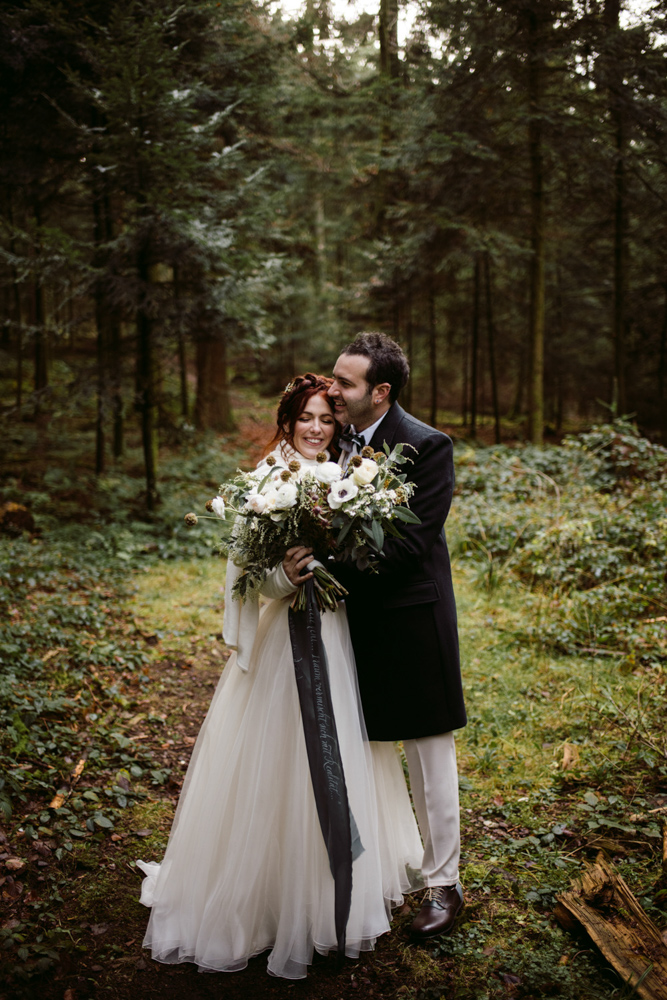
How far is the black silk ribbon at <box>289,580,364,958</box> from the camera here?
2.61 meters

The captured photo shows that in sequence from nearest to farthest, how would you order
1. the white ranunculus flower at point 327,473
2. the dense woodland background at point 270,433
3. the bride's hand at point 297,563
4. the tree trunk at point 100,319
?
the white ranunculus flower at point 327,473 → the bride's hand at point 297,563 → the dense woodland background at point 270,433 → the tree trunk at point 100,319

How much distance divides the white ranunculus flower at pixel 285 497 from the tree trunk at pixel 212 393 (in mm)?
14539

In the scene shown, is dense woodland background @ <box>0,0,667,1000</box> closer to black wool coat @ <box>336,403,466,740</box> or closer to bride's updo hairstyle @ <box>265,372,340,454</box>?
black wool coat @ <box>336,403,466,740</box>

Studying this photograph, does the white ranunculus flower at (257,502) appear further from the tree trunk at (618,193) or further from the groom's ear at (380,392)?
the tree trunk at (618,193)

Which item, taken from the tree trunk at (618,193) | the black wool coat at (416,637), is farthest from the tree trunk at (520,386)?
the black wool coat at (416,637)

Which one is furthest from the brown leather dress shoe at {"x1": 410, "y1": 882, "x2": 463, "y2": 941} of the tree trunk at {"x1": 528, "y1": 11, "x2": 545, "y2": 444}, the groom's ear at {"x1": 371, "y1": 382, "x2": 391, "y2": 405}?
the tree trunk at {"x1": 528, "y1": 11, "x2": 545, "y2": 444}

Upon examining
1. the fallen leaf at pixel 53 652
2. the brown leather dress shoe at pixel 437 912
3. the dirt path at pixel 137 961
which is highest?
the fallen leaf at pixel 53 652

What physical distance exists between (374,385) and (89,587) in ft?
18.0

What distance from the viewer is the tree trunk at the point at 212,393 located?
1667cm

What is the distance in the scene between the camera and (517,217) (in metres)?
13.7

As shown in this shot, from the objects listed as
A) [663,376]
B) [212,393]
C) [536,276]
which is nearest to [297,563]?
[536,276]

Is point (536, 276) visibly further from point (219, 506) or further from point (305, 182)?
point (219, 506)

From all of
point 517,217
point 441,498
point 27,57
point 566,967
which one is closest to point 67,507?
point 27,57

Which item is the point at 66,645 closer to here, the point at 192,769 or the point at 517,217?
the point at 192,769
